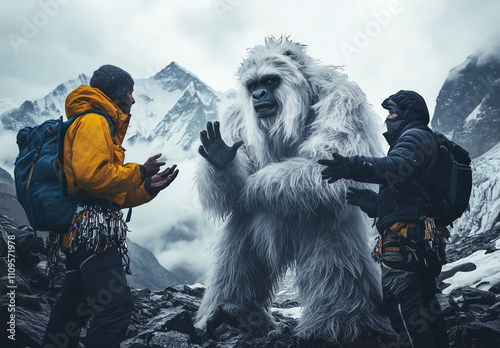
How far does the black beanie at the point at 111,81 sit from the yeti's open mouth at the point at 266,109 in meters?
1.53

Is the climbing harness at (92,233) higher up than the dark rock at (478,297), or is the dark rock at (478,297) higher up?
the climbing harness at (92,233)

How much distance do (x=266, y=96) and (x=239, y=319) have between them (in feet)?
7.02

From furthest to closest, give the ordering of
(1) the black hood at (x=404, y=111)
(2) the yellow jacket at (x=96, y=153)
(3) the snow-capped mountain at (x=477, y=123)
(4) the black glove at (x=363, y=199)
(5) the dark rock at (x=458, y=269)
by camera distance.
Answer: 1. (3) the snow-capped mountain at (x=477, y=123)
2. (5) the dark rock at (x=458, y=269)
3. (4) the black glove at (x=363, y=199)
4. (1) the black hood at (x=404, y=111)
5. (2) the yellow jacket at (x=96, y=153)

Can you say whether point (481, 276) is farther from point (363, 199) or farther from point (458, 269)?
point (363, 199)

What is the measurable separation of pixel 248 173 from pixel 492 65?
3273cm

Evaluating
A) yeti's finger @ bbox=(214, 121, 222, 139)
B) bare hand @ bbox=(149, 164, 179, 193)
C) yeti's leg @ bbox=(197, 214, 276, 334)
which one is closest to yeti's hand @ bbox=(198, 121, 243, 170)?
yeti's finger @ bbox=(214, 121, 222, 139)

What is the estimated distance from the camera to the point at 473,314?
3.92 m

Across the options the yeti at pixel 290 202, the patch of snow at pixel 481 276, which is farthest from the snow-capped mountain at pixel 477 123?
the yeti at pixel 290 202

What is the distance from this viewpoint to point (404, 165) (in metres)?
2.39

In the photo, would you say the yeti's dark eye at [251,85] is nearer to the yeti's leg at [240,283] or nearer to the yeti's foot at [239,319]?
the yeti's leg at [240,283]

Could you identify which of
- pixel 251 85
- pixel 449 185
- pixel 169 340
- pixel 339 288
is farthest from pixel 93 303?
pixel 251 85

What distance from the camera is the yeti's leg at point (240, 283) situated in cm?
385

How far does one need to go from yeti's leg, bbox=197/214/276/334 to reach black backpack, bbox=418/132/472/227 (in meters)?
1.77

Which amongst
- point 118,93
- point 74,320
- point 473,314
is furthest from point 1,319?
point 473,314
